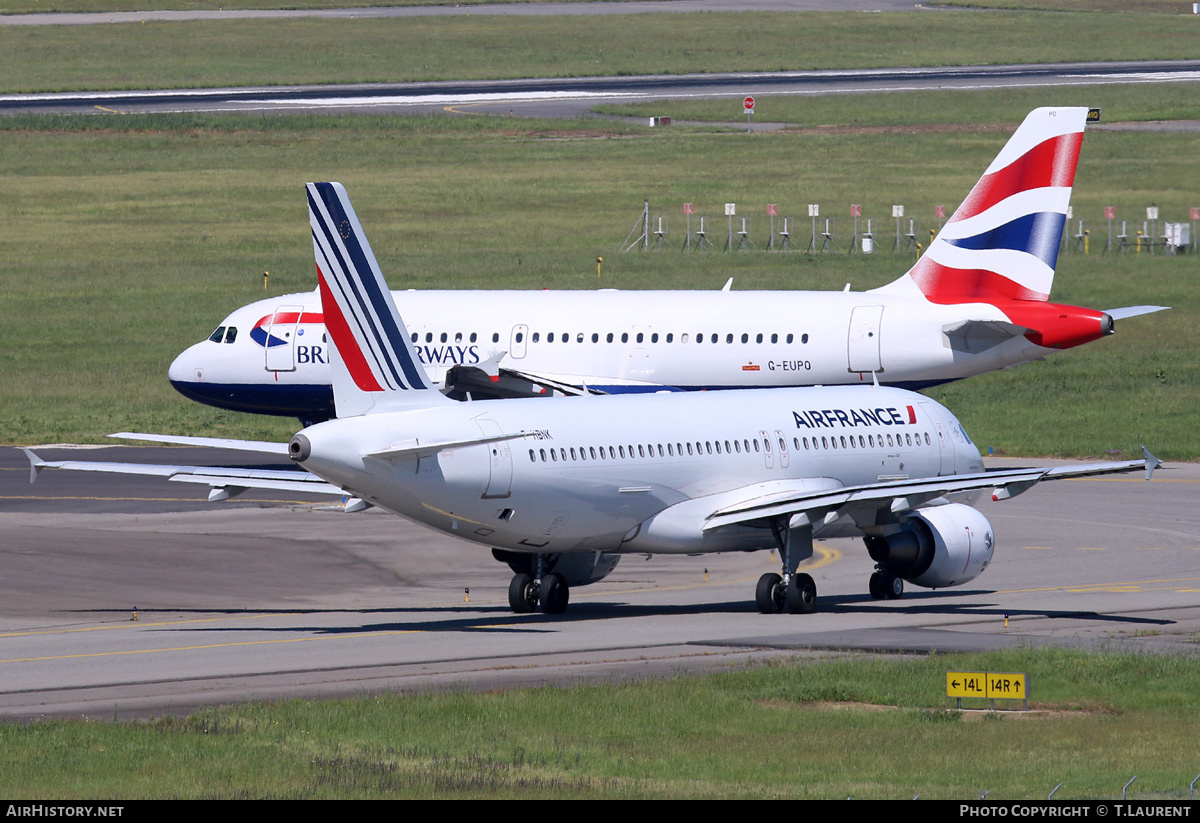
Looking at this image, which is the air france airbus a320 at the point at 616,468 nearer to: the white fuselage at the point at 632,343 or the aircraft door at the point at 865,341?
the aircraft door at the point at 865,341

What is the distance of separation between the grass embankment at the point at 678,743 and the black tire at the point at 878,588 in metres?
10.3

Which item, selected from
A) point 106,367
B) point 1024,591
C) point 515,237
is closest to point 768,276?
point 515,237

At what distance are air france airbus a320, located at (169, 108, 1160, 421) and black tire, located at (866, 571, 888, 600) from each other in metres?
17.2

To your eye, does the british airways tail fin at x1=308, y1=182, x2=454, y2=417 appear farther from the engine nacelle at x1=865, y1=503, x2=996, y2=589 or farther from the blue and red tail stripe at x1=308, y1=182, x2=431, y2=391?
the engine nacelle at x1=865, y1=503, x2=996, y2=589

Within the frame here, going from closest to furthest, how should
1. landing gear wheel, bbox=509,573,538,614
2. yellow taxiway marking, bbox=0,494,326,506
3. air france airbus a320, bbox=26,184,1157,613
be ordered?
air france airbus a320, bbox=26,184,1157,613 → landing gear wheel, bbox=509,573,538,614 → yellow taxiway marking, bbox=0,494,326,506

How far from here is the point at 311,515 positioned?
161ft

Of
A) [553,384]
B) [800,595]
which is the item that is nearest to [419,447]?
[800,595]

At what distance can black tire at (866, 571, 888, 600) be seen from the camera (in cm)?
3869

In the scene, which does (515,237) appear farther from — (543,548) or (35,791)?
(35,791)

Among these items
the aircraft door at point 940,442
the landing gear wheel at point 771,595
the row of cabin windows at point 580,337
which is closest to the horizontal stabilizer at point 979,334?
the row of cabin windows at point 580,337

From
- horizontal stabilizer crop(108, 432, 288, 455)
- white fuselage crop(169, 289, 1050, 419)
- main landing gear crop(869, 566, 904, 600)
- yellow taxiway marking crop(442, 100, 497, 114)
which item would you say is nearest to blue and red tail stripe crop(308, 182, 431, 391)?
horizontal stabilizer crop(108, 432, 288, 455)

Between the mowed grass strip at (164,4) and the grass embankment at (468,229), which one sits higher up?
the mowed grass strip at (164,4)

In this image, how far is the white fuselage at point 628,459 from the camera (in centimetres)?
3180

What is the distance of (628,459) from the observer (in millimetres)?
35250
